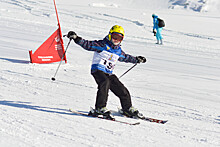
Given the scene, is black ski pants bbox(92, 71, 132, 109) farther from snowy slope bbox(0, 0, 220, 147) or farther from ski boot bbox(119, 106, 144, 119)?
snowy slope bbox(0, 0, 220, 147)

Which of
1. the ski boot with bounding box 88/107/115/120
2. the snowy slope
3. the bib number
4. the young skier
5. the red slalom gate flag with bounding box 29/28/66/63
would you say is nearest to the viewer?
the snowy slope

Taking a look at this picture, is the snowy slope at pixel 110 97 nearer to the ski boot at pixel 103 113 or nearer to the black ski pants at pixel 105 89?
the ski boot at pixel 103 113

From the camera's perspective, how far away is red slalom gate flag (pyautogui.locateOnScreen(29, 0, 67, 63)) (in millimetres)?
7070

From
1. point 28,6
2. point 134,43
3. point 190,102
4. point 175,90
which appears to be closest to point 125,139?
point 190,102

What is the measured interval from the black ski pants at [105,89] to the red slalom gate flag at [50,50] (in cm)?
331

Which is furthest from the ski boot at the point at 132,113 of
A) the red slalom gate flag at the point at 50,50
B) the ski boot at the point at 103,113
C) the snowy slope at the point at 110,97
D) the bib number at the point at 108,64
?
the red slalom gate flag at the point at 50,50

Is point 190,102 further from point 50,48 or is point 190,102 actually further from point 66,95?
point 50,48

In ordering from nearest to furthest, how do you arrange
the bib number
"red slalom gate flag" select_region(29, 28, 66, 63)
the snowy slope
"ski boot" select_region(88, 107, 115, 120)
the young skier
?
the snowy slope, "ski boot" select_region(88, 107, 115, 120), the young skier, the bib number, "red slalom gate flag" select_region(29, 28, 66, 63)

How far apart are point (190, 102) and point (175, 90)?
847 mm

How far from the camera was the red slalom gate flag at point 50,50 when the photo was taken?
7070 millimetres

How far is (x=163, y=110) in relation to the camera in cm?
468

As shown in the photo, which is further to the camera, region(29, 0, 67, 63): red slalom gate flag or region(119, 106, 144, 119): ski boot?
region(29, 0, 67, 63): red slalom gate flag

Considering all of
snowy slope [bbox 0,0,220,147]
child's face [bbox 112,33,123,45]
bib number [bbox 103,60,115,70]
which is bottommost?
snowy slope [bbox 0,0,220,147]

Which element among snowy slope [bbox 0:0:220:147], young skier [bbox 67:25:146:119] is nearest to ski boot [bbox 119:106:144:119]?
young skier [bbox 67:25:146:119]
